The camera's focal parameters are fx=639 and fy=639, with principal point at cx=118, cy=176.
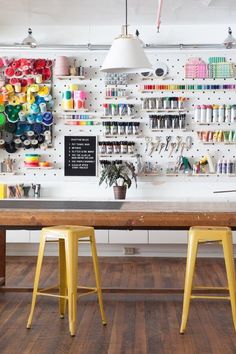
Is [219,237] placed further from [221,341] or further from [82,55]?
[82,55]

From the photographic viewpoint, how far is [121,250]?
7617 mm

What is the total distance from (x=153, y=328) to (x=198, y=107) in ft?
12.0

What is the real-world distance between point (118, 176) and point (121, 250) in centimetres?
96

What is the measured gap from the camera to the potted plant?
7172mm

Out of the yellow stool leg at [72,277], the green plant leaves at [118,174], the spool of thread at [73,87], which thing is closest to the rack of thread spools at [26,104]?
the spool of thread at [73,87]

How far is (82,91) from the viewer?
7.48 m

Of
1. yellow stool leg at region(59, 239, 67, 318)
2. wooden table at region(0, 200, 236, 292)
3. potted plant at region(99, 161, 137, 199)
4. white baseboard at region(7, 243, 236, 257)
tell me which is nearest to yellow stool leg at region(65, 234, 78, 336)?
wooden table at region(0, 200, 236, 292)

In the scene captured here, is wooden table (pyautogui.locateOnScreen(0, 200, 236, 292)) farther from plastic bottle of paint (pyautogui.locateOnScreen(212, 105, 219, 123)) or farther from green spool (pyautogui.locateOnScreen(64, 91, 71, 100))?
green spool (pyautogui.locateOnScreen(64, 91, 71, 100))

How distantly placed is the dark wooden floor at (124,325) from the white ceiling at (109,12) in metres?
2.72

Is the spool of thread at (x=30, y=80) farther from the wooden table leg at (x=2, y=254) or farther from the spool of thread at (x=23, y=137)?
the wooden table leg at (x=2, y=254)

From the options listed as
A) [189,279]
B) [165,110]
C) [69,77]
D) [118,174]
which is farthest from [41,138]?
[189,279]

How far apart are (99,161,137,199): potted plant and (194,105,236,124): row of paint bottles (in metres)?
0.98

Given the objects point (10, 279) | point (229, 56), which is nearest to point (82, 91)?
point (229, 56)

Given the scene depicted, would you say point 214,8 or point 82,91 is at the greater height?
point 214,8
